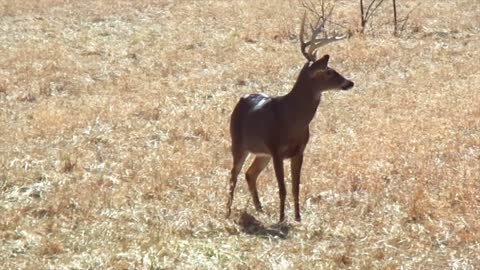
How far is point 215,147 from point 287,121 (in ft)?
12.0

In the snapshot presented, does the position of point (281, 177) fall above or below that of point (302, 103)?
below

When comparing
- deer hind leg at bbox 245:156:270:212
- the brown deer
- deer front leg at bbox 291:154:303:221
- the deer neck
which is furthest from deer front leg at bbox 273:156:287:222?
deer hind leg at bbox 245:156:270:212

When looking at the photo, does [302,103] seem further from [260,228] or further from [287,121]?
[260,228]

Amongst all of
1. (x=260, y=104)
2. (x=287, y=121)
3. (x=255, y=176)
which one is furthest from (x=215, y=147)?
(x=287, y=121)

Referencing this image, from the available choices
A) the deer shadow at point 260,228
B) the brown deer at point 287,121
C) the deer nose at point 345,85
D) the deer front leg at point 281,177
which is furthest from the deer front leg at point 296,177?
the deer nose at point 345,85

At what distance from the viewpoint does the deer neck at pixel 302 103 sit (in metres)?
8.52

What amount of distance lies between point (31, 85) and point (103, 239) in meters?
9.54

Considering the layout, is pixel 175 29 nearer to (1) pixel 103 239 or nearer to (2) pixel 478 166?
(2) pixel 478 166

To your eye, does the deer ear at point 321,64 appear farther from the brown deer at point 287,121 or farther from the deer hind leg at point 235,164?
the deer hind leg at point 235,164

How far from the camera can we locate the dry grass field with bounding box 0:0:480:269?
24.5ft

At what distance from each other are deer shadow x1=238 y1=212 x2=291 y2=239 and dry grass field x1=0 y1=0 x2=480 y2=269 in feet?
0.10

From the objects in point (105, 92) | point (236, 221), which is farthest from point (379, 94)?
point (236, 221)

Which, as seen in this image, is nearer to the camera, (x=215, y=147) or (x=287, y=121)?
(x=287, y=121)

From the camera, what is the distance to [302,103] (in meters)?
8.59
